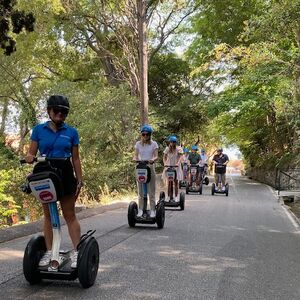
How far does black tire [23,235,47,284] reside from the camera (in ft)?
16.4

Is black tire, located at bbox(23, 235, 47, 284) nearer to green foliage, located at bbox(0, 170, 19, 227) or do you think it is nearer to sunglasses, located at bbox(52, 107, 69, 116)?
sunglasses, located at bbox(52, 107, 69, 116)

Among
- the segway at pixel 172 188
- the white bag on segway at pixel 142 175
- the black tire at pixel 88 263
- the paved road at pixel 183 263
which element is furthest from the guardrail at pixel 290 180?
the black tire at pixel 88 263

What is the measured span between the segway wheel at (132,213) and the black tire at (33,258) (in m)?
4.63

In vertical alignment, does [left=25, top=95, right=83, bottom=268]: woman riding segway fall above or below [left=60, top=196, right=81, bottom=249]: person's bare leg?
above

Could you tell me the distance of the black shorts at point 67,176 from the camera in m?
5.06

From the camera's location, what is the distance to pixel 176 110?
94.7 feet

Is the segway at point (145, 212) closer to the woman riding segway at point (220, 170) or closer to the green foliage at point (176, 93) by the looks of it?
the woman riding segway at point (220, 170)

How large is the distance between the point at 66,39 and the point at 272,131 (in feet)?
54.6

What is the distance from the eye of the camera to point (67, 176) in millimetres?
5094

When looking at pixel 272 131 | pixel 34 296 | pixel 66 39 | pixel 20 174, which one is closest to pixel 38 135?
pixel 34 296

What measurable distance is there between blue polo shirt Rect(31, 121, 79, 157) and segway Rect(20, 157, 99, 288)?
4.2 inches

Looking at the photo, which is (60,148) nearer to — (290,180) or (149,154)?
(149,154)

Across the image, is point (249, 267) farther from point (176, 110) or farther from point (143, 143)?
point (176, 110)

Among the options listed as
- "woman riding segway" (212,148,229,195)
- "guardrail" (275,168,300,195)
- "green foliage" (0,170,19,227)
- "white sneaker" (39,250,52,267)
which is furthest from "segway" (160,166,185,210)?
"guardrail" (275,168,300,195)
